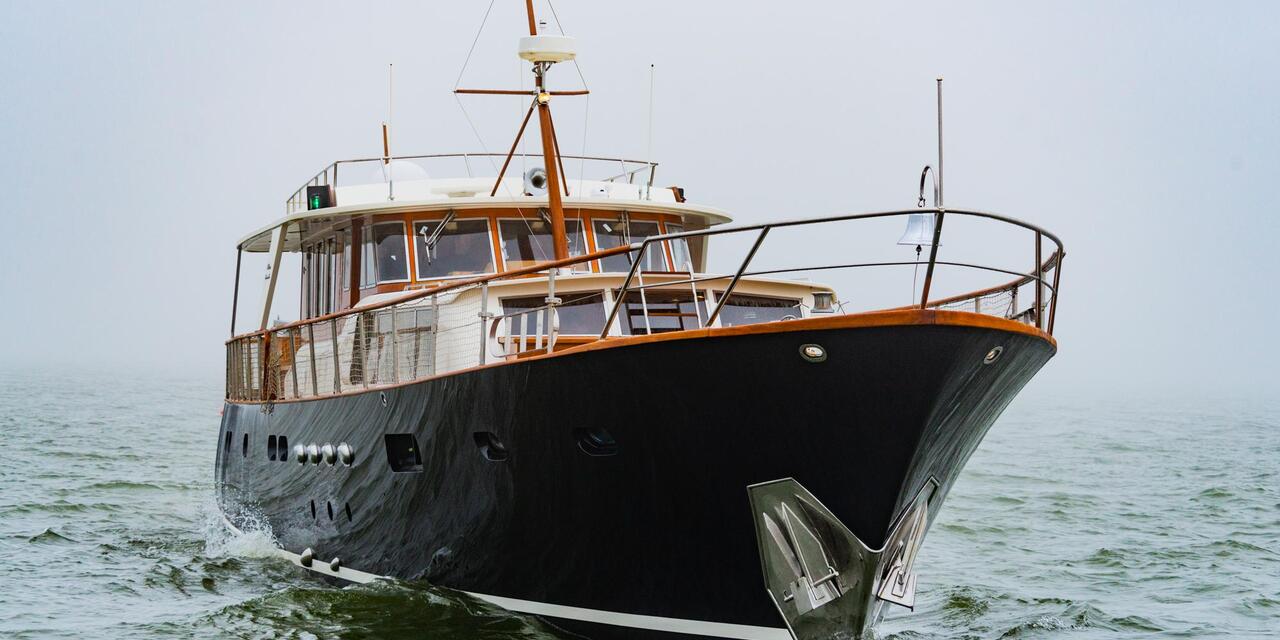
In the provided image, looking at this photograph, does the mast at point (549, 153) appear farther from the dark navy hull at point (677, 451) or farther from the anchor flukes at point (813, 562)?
the anchor flukes at point (813, 562)

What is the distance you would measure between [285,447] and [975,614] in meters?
6.37

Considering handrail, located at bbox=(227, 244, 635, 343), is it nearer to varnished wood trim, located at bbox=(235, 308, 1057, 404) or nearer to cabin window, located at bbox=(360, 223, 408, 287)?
varnished wood trim, located at bbox=(235, 308, 1057, 404)

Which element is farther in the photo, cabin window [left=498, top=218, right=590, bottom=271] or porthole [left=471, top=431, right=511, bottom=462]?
cabin window [left=498, top=218, right=590, bottom=271]

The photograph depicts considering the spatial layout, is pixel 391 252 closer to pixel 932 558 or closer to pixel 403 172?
pixel 403 172

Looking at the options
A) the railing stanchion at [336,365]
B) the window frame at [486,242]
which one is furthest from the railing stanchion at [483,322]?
the window frame at [486,242]

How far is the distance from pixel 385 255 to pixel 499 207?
1128mm

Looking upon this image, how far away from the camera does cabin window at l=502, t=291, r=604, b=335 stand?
9.62 metres

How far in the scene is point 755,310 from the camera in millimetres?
10219

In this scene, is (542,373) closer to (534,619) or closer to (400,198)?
(534,619)

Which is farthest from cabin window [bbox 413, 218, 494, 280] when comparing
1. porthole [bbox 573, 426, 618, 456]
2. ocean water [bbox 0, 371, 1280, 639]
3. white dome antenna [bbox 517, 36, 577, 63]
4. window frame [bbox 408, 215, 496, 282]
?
porthole [bbox 573, 426, 618, 456]

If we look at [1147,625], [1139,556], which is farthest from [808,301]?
[1139,556]

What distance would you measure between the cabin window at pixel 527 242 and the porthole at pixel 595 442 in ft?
11.8

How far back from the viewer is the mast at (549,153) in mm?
11305

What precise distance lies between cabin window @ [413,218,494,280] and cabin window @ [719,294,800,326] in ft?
8.24
